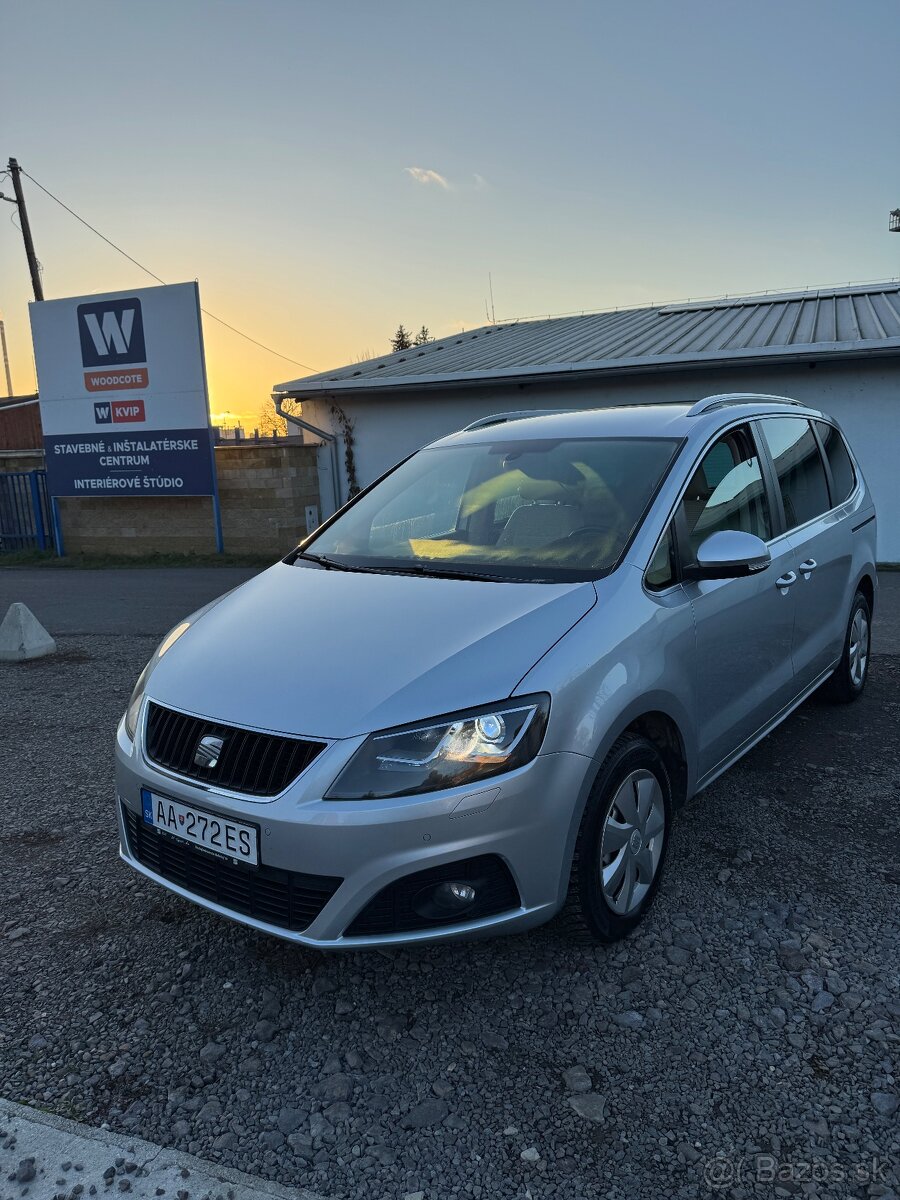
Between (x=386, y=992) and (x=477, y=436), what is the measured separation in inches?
102

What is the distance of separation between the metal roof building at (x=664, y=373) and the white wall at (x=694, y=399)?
0.01 meters

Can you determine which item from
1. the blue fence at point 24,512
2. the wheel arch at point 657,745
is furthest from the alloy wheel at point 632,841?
the blue fence at point 24,512

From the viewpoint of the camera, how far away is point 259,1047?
254 cm

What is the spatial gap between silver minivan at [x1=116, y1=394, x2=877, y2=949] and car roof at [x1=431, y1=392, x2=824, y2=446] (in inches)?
0.8

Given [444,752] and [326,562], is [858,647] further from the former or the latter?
[444,752]

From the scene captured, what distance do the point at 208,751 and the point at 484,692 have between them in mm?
837

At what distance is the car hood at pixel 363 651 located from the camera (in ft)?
8.21

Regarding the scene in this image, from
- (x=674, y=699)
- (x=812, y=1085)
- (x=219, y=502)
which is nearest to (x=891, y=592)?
(x=674, y=699)

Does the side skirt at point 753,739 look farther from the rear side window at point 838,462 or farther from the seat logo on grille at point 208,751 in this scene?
the seat logo on grille at point 208,751

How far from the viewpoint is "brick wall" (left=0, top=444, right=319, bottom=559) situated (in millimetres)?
14086

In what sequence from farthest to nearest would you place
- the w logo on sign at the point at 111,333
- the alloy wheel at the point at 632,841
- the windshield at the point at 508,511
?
the w logo on sign at the point at 111,333 < the windshield at the point at 508,511 < the alloy wheel at the point at 632,841

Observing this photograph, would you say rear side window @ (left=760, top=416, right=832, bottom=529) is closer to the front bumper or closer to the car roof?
the car roof

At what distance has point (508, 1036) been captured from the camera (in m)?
2.56

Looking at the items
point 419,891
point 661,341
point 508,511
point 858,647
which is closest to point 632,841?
point 419,891
